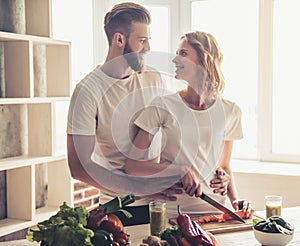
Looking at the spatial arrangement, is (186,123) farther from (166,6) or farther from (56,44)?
(166,6)

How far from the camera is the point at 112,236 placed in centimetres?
175

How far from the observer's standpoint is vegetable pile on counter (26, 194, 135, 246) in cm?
162

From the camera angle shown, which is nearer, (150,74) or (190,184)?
(190,184)

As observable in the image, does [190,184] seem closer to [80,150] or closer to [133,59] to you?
[80,150]

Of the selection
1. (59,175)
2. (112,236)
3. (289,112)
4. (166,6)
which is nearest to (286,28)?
(289,112)

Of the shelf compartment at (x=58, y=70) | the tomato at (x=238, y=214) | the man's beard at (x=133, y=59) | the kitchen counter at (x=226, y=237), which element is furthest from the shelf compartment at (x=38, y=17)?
the tomato at (x=238, y=214)

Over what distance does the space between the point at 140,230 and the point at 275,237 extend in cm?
57

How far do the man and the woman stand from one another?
53mm

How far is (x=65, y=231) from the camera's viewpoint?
1.62 m

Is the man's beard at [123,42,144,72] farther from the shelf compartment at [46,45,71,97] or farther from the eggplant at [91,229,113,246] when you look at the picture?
the eggplant at [91,229,113,246]

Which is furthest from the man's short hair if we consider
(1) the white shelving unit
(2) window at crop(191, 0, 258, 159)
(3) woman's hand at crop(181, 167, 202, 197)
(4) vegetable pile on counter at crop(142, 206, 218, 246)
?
(2) window at crop(191, 0, 258, 159)

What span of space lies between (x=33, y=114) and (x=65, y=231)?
60.0 inches

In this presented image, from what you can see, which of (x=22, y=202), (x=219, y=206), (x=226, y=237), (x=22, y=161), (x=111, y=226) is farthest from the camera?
(x=22, y=202)

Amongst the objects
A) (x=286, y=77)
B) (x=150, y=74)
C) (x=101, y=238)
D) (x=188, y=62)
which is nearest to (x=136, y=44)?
(x=150, y=74)
